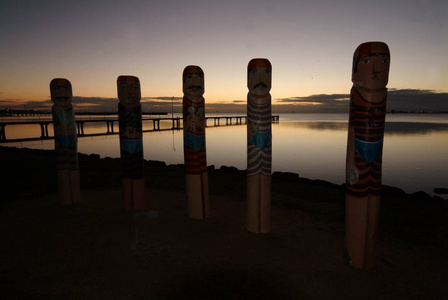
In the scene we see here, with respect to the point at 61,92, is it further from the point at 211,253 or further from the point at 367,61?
the point at 367,61

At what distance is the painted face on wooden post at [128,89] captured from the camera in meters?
6.04

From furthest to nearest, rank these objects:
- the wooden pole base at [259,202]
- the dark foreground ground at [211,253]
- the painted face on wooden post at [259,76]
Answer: the wooden pole base at [259,202]
the painted face on wooden post at [259,76]
the dark foreground ground at [211,253]

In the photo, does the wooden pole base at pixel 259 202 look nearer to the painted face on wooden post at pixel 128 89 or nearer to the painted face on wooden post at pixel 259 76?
the painted face on wooden post at pixel 259 76

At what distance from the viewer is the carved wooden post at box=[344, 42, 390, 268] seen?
3545 millimetres

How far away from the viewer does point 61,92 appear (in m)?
6.46

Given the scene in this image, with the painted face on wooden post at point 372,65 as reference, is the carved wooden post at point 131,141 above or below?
below

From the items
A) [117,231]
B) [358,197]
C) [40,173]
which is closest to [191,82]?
[117,231]

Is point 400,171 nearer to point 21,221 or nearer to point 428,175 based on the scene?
point 428,175

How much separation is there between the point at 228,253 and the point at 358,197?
2154 mm

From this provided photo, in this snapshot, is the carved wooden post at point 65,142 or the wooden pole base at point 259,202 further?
the carved wooden post at point 65,142

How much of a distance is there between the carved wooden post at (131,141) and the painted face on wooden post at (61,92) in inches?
58.7

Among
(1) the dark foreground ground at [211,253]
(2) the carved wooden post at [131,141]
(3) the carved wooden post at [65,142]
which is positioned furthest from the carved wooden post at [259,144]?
(3) the carved wooden post at [65,142]

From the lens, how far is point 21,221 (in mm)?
5508

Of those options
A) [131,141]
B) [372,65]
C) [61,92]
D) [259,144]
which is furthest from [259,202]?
[61,92]
